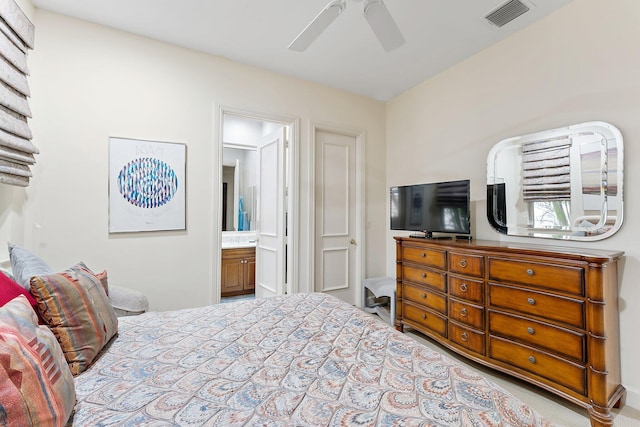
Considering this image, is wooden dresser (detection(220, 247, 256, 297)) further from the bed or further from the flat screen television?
the bed

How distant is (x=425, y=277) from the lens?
110 inches

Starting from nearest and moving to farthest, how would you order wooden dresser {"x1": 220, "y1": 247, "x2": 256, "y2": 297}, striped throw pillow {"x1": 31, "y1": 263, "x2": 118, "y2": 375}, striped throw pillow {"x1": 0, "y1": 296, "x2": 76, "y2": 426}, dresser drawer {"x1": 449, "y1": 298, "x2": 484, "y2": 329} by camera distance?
striped throw pillow {"x1": 0, "y1": 296, "x2": 76, "y2": 426}
striped throw pillow {"x1": 31, "y1": 263, "x2": 118, "y2": 375}
dresser drawer {"x1": 449, "y1": 298, "x2": 484, "y2": 329}
wooden dresser {"x1": 220, "y1": 247, "x2": 256, "y2": 297}

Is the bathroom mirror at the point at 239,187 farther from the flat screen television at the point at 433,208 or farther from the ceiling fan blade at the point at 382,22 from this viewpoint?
the ceiling fan blade at the point at 382,22

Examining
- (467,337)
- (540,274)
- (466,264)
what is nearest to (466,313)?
(467,337)

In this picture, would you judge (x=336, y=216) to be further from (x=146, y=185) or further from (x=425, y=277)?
(x=146, y=185)

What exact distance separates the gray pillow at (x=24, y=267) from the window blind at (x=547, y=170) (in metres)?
3.37

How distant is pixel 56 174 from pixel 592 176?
163 inches

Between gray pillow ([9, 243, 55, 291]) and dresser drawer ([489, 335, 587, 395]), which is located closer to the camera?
gray pillow ([9, 243, 55, 291])

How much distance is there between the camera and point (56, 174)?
234 centimetres

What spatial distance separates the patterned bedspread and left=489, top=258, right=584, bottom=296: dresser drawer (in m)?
1.21

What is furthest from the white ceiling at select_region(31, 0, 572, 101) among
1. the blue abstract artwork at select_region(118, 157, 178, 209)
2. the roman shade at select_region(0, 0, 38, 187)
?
the blue abstract artwork at select_region(118, 157, 178, 209)

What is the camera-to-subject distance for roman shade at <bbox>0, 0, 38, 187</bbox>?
1741 mm

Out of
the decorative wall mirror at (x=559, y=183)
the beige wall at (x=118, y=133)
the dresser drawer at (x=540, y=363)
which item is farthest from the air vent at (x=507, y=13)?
the dresser drawer at (x=540, y=363)

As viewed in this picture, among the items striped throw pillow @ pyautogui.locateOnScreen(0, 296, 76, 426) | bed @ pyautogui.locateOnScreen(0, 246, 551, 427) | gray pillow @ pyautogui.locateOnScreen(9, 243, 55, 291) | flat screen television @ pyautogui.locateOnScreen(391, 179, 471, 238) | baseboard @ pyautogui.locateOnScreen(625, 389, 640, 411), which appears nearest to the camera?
striped throw pillow @ pyautogui.locateOnScreen(0, 296, 76, 426)
